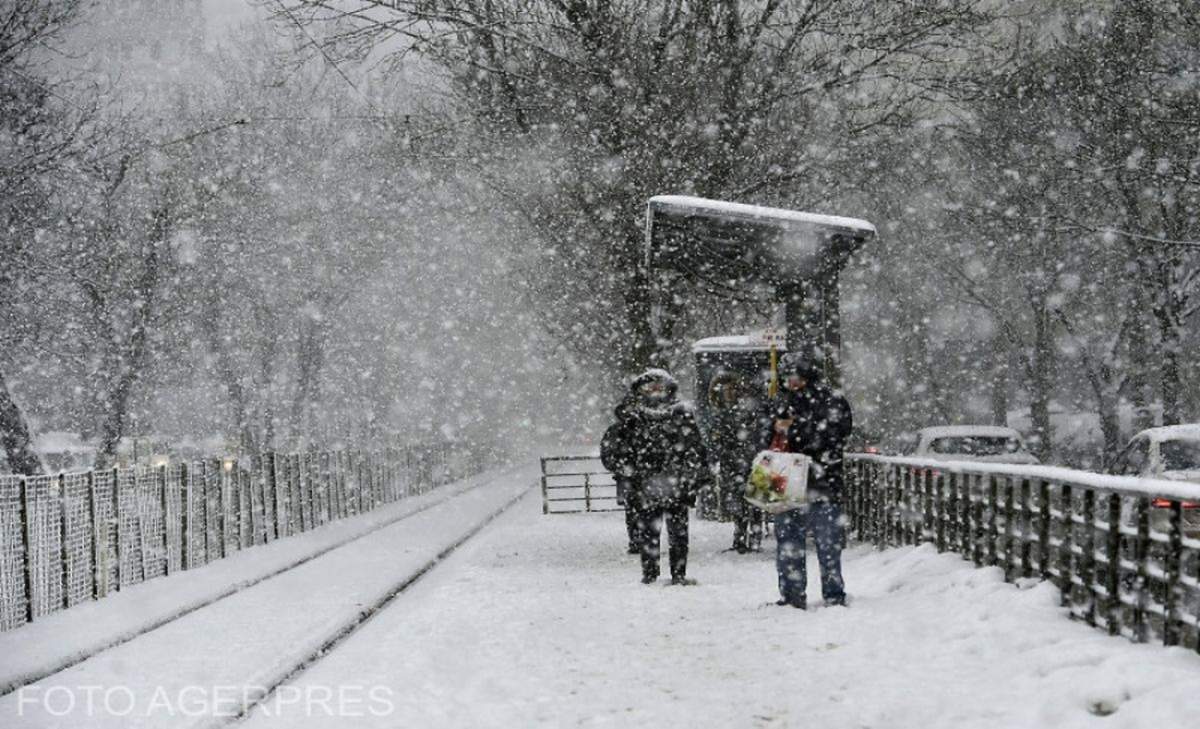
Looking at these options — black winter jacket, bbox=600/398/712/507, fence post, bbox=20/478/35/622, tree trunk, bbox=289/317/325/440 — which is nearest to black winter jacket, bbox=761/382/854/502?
black winter jacket, bbox=600/398/712/507

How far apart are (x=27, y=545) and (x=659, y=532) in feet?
18.8

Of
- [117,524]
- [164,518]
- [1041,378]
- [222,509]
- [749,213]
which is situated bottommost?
[222,509]

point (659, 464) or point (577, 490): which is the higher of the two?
point (659, 464)

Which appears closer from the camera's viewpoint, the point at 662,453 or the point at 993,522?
the point at 993,522

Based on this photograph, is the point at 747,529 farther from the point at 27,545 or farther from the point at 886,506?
the point at 27,545

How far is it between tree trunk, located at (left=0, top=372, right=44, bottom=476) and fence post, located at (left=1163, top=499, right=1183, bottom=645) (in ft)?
58.2

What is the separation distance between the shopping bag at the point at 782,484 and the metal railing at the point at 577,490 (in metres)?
5.61

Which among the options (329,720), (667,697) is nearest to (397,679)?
(329,720)

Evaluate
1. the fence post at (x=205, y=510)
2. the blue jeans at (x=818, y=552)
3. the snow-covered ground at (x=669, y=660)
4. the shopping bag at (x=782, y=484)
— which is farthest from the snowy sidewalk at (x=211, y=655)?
the blue jeans at (x=818, y=552)

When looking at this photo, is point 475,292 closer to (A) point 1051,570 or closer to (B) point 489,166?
(B) point 489,166

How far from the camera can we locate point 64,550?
1073 cm

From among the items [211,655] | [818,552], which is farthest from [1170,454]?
[211,655]

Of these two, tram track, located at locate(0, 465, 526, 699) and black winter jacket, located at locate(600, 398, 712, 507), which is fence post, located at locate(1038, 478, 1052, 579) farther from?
tram track, located at locate(0, 465, 526, 699)

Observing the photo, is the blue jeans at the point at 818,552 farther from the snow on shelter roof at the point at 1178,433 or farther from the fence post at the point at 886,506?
the snow on shelter roof at the point at 1178,433
